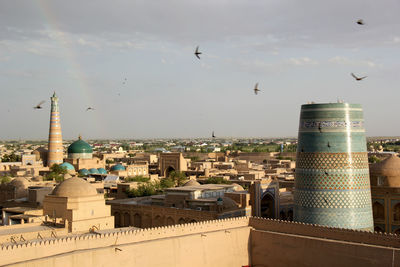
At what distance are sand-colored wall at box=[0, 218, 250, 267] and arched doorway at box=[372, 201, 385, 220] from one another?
17.8 feet

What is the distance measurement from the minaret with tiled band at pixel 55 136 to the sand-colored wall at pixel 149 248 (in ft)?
116

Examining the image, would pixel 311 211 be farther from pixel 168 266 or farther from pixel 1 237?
pixel 1 237

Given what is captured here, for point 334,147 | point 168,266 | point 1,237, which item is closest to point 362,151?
point 334,147

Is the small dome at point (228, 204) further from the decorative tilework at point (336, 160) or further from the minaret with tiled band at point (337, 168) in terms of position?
the decorative tilework at point (336, 160)

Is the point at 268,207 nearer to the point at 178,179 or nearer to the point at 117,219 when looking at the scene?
the point at 117,219

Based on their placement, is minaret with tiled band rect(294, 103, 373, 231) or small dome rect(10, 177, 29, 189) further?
small dome rect(10, 177, 29, 189)

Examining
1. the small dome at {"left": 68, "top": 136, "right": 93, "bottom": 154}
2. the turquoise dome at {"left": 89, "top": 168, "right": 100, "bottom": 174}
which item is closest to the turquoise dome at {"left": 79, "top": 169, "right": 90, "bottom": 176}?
the turquoise dome at {"left": 89, "top": 168, "right": 100, "bottom": 174}

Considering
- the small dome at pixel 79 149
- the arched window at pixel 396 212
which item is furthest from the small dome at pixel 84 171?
the arched window at pixel 396 212

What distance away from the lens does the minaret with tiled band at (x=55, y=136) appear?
50625 mm

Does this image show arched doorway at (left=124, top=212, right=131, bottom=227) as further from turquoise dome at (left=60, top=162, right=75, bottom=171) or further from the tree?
turquoise dome at (left=60, top=162, right=75, bottom=171)

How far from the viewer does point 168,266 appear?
54.9 ft

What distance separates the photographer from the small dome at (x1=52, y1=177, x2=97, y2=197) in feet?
71.1

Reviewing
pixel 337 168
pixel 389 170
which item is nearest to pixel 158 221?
pixel 389 170

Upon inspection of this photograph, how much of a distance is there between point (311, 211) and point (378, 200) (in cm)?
453
